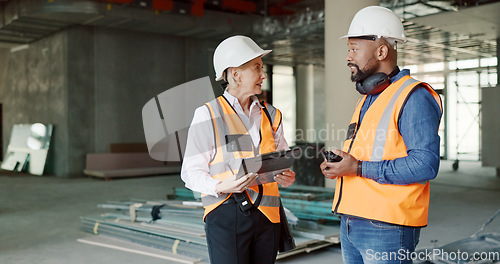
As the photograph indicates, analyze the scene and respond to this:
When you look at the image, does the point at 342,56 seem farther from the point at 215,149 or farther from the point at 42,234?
the point at 215,149

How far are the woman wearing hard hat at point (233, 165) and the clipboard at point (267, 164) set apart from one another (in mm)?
76

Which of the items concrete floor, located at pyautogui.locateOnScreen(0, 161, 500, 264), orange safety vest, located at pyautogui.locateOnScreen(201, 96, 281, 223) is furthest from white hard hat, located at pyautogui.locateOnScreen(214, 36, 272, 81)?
concrete floor, located at pyautogui.locateOnScreen(0, 161, 500, 264)

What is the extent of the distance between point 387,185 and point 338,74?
19.1ft

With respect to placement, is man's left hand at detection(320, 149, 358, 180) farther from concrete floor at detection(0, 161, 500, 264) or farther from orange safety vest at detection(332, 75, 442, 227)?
concrete floor at detection(0, 161, 500, 264)

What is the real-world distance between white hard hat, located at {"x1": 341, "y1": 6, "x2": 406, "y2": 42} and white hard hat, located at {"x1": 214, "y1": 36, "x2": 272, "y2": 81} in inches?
18.2

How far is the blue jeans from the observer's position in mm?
1846

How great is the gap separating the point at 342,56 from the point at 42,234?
5160 millimetres

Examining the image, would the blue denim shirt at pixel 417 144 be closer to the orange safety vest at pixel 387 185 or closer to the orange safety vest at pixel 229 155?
the orange safety vest at pixel 387 185

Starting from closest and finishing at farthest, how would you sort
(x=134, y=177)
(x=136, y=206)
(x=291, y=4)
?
(x=136, y=206) → (x=134, y=177) → (x=291, y=4)

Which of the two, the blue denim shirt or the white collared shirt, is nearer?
the blue denim shirt

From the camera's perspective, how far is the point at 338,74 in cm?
752

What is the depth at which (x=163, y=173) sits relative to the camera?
547 inches

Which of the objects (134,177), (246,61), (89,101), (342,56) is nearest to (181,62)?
(89,101)

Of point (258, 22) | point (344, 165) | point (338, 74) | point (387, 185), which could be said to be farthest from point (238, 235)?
point (258, 22)
